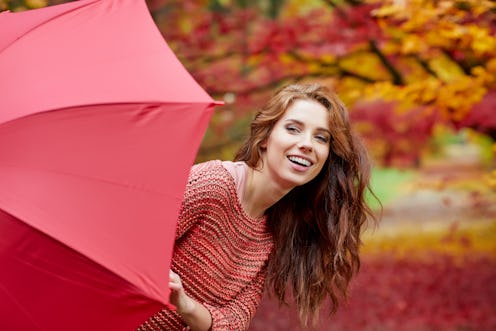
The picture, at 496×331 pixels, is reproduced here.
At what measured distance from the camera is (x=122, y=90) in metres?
2.28

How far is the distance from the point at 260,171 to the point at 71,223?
1112mm

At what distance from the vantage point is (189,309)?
269 cm

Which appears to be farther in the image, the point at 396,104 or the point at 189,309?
the point at 396,104

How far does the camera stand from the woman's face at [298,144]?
115 inches

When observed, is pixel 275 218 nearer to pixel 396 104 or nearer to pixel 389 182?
pixel 396 104

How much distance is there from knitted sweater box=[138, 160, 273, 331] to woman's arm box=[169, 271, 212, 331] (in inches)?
2.3

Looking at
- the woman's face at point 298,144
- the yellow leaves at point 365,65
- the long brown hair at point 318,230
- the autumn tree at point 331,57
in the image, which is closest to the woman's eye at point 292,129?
the woman's face at point 298,144

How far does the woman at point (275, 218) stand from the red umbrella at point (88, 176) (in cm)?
48

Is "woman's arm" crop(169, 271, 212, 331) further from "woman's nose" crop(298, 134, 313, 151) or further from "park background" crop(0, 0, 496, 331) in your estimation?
"park background" crop(0, 0, 496, 331)

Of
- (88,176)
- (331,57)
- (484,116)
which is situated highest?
(88,176)

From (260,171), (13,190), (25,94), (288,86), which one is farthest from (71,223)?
(288,86)

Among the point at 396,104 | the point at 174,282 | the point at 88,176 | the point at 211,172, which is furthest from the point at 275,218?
the point at 396,104

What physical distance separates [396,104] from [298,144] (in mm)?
6311

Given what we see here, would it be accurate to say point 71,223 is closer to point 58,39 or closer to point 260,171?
point 58,39
